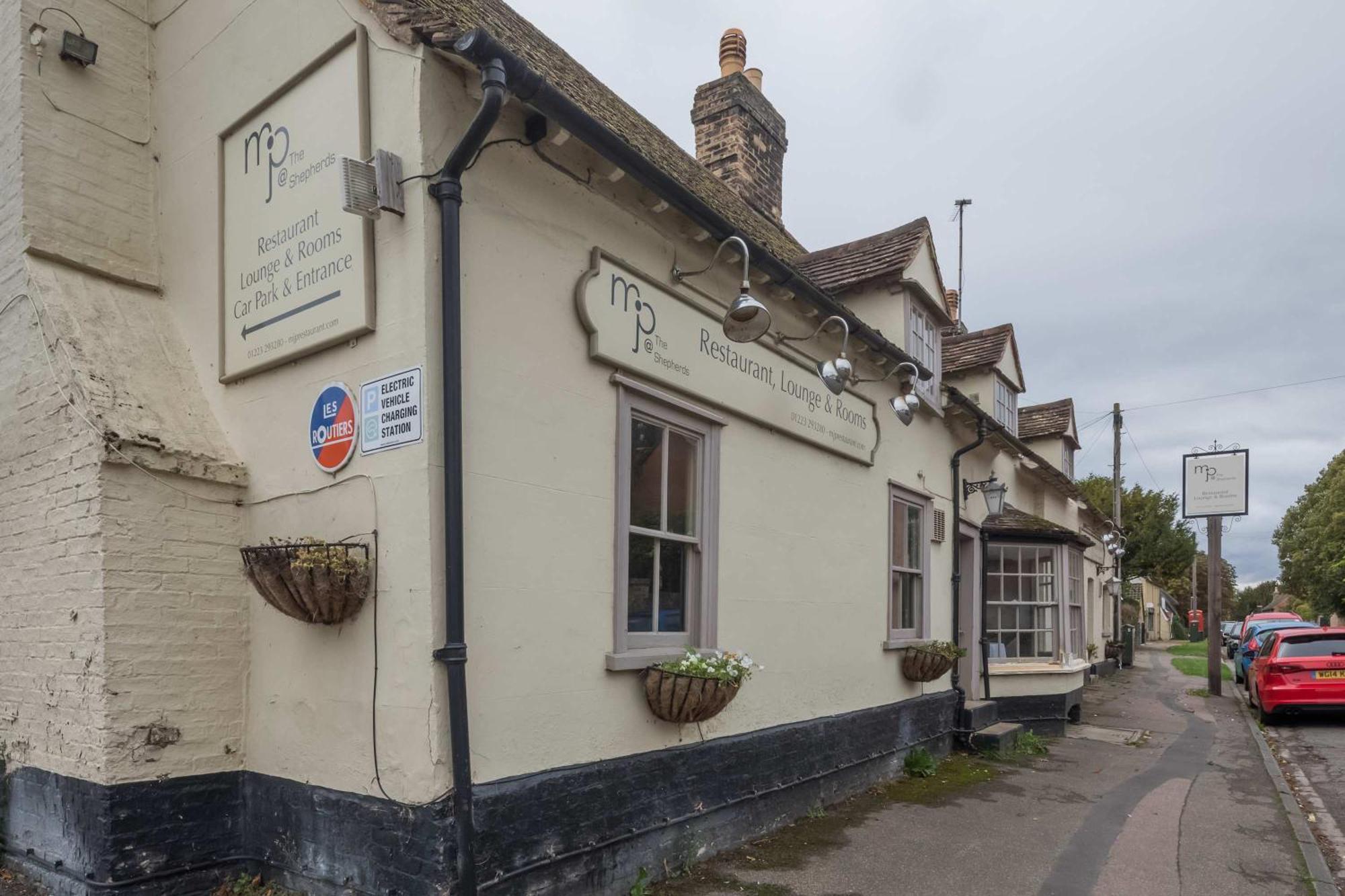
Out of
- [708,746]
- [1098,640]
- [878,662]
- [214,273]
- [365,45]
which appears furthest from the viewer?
[1098,640]

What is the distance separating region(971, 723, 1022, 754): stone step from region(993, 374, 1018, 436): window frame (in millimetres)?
5342

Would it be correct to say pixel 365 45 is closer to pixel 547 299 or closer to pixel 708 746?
pixel 547 299

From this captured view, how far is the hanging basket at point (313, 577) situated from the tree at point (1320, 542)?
45.3m

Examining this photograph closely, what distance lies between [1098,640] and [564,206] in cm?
2589

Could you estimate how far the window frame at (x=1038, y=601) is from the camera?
13555 mm

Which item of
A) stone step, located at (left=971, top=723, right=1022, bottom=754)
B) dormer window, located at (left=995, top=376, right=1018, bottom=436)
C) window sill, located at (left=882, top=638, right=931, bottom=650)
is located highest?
dormer window, located at (left=995, top=376, right=1018, bottom=436)

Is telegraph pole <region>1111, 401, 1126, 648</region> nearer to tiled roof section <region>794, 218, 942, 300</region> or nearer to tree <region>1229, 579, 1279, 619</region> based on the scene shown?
tiled roof section <region>794, 218, 942, 300</region>

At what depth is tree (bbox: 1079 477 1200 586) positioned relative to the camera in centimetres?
4038

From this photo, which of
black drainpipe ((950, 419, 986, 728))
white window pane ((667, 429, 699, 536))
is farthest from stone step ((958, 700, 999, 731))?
white window pane ((667, 429, 699, 536))

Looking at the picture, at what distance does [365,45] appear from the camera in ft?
16.6

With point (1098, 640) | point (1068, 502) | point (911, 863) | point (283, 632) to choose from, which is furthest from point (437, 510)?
point (1098, 640)

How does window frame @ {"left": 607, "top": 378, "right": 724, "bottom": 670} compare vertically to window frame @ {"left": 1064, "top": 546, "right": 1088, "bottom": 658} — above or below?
above

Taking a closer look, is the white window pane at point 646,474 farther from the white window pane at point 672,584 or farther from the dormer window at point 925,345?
the dormer window at point 925,345

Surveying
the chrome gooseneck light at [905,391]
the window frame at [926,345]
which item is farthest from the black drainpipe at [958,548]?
the chrome gooseneck light at [905,391]
